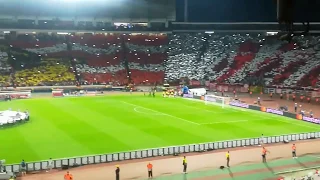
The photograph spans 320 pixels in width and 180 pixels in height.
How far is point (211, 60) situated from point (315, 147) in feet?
186

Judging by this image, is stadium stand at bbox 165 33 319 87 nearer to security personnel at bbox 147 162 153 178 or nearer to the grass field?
the grass field

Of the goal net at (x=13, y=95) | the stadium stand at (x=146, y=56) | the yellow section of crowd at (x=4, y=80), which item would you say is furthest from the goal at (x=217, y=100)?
the yellow section of crowd at (x=4, y=80)

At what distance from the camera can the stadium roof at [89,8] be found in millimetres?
82812

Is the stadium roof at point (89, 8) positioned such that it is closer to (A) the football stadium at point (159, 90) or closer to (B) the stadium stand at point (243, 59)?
(A) the football stadium at point (159, 90)

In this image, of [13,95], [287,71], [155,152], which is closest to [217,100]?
[287,71]

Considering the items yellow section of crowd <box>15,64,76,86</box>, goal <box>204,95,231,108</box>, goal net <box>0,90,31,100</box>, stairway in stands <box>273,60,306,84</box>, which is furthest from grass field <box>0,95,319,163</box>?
stairway in stands <box>273,60,306,84</box>

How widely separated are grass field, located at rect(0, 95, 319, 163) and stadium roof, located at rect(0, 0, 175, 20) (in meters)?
33.1

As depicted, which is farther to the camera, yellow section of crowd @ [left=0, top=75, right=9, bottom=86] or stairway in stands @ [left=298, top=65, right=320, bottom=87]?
yellow section of crowd @ [left=0, top=75, right=9, bottom=86]

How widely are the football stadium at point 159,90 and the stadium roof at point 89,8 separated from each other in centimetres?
30

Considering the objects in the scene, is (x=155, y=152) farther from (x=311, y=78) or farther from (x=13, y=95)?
(x=311, y=78)

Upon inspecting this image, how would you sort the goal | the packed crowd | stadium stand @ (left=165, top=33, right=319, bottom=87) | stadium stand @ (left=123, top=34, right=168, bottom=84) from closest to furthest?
Answer: the goal
stadium stand @ (left=165, top=33, right=319, bottom=87)
the packed crowd
stadium stand @ (left=123, top=34, right=168, bottom=84)

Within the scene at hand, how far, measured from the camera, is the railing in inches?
1017

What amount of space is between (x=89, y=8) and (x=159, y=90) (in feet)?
81.5

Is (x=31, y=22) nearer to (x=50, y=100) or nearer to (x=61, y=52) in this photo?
(x=61, y=52)
